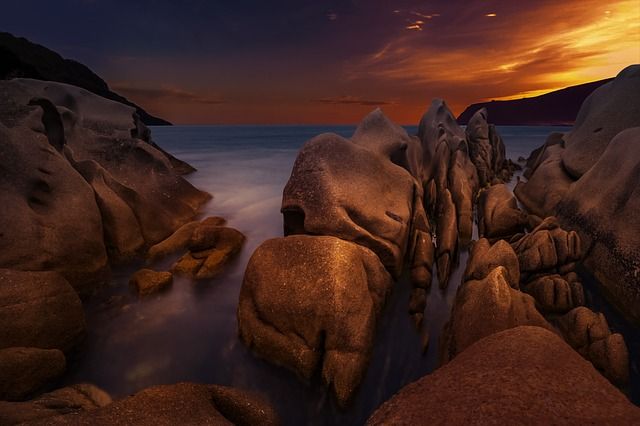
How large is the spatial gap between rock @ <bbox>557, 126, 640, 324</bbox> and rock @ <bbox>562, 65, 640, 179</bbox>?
3.48 m

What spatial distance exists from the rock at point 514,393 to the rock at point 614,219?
4.06 metres

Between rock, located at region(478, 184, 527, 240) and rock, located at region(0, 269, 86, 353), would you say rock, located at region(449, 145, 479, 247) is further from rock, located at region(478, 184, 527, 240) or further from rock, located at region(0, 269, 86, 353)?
rock, located at region(0, 269, 86, 353)

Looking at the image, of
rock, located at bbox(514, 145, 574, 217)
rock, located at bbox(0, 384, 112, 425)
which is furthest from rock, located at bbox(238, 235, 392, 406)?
rock, located at bbox(514, 145, 574, 217)

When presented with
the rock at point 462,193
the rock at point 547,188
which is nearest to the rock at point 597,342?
the rock at point 462,193

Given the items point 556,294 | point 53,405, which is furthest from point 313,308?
point 556,294

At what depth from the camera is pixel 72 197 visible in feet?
23.3

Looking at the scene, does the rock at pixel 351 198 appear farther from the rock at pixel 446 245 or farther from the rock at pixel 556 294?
the rock at pixel 556 294

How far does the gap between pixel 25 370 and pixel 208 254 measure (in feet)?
14.9

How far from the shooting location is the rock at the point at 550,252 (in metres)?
6.39

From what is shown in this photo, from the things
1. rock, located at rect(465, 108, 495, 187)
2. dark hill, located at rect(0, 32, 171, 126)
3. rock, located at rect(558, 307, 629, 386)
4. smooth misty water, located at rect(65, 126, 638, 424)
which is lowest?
smooth misty water, located at rect(65, 126, 638, 424)

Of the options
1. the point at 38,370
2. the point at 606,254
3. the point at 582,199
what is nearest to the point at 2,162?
the point at 38,370

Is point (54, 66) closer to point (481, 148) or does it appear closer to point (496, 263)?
point (481, 148)

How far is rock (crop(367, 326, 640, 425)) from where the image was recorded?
2.52 m

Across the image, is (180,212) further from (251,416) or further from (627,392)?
(627,392)
